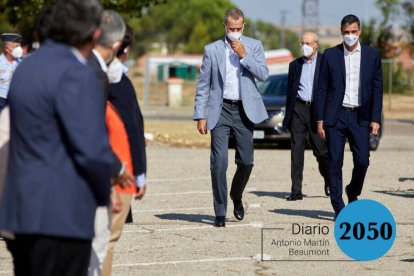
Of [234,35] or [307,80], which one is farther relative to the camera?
[307,80]

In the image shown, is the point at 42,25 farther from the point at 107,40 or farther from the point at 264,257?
the point at 264,257

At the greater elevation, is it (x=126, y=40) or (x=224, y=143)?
(x=126, y=40)

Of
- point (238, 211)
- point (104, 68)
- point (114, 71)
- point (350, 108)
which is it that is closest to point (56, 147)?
point (104, 68)

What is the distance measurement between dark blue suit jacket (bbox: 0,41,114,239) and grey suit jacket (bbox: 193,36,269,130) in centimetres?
619

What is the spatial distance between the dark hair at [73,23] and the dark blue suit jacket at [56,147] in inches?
2.7

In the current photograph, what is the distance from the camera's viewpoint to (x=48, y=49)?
16.8 ft

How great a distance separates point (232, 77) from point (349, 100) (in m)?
1.13

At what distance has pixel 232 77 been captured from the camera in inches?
448

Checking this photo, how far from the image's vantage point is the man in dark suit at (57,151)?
16.3ft

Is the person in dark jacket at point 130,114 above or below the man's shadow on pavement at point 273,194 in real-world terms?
above

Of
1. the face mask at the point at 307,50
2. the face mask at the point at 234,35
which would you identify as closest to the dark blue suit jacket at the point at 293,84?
the face mask at the point at 307,50

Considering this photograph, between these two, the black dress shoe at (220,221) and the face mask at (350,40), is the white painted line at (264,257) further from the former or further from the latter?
the face mask at (350,40)

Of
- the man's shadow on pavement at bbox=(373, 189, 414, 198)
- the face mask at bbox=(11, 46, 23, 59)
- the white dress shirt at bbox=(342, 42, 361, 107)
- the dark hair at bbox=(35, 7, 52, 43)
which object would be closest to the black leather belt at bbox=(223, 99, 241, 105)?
the white dress shirt at bbox=(342, 42, 361, 107)

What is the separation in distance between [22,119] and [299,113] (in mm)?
9378
